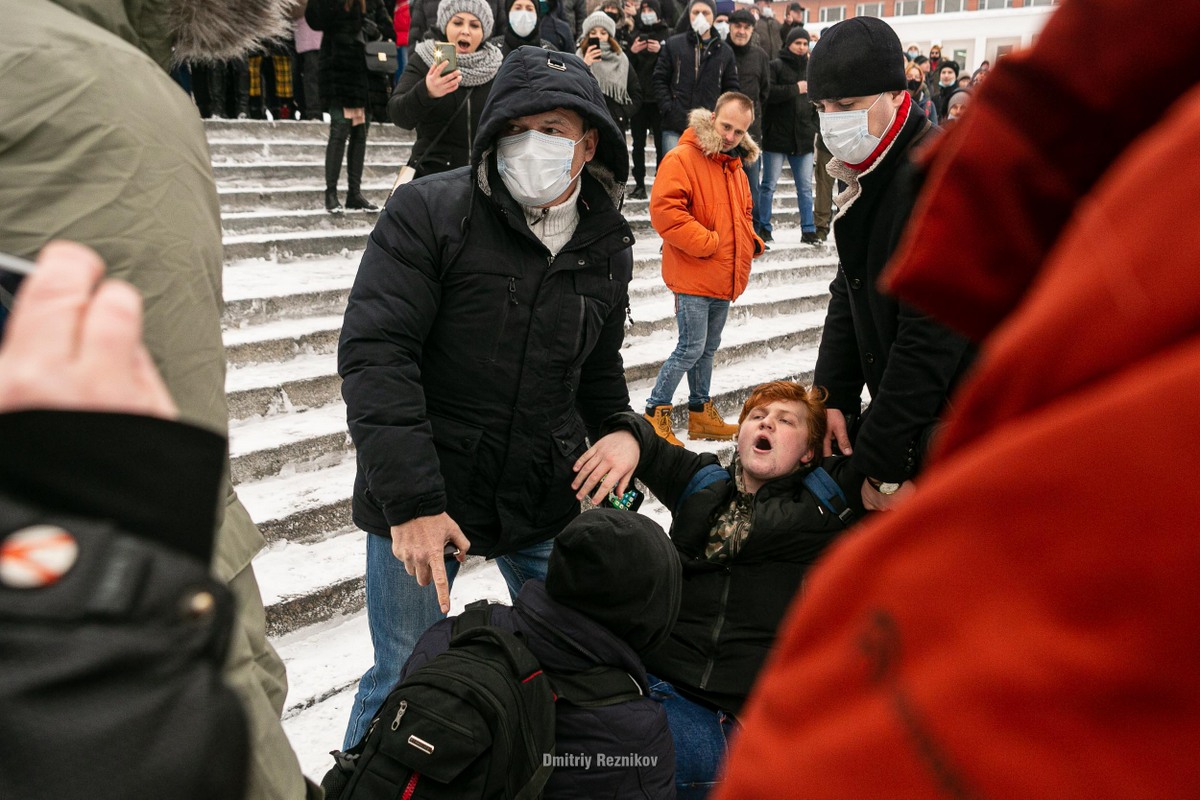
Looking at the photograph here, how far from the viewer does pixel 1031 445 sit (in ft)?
1.35

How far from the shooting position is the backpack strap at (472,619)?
219cm

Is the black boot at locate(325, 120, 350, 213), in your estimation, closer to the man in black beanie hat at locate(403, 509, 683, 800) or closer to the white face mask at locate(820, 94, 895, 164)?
the white face mask at locate(820, 94, 895, 164)

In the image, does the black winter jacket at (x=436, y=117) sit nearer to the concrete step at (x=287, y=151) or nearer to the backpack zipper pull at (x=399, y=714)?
the concrete step at (x=287, y=151)

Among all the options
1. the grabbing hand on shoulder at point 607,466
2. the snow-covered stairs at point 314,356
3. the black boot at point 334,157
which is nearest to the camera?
the grabbing hand on shoulder at point 607,466

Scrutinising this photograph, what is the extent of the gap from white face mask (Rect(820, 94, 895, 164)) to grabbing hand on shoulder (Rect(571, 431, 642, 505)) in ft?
3.83

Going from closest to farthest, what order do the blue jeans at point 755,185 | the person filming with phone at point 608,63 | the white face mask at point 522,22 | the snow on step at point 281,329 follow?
the snow on step at point 281,329 < the white face mask at point 522,22 < the person filming with phone at point 608,63 < the blue jeans at point 755,185

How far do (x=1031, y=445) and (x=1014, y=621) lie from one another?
8 cm

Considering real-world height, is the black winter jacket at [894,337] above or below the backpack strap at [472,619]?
above

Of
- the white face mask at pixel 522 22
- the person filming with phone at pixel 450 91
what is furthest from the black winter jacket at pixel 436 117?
the white face mask at pixel 522 22

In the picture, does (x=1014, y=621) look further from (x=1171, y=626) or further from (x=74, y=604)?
(x=74, y=604)

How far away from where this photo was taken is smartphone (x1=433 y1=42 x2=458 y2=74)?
5.07 metres

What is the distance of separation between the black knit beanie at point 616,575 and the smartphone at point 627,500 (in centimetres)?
28

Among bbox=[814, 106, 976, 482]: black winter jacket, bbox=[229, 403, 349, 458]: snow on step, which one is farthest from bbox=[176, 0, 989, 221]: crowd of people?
bbox=[814, 106, 976, 482]: black winter jacket

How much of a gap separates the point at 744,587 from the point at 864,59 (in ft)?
5.43
